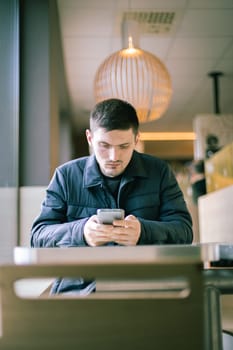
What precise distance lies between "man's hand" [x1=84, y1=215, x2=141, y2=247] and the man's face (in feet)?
1.07

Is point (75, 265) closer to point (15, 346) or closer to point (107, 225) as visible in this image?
point (15, 346)

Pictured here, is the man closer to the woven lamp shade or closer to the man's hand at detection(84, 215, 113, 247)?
the man's hand at detection(84, 215, 113, 247)

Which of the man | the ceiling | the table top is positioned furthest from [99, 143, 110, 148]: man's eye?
the ceiling

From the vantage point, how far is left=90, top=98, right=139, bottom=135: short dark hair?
6.48ft

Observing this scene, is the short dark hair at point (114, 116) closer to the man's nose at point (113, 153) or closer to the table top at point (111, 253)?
the man's nose at point (113, 153)

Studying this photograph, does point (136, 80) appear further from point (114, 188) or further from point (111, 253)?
point (111, 253)

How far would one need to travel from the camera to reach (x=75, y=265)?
0.80m

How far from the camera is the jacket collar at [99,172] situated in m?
2.04

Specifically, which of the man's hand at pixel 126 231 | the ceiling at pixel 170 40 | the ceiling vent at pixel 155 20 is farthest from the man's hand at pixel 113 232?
the ceiling vent at pixel 155 20

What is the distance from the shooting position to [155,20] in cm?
450

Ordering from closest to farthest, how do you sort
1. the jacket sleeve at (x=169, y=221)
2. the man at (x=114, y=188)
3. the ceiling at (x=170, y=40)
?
1. the jacket sleeve at (x=169, y=221)
2. the man at (x=114, y=188)
3. the ceiling at (x=170, y=40)

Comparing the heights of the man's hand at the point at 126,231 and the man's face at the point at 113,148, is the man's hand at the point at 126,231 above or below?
below

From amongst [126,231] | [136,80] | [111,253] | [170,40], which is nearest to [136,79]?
[136,80]

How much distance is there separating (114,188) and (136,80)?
192cm
